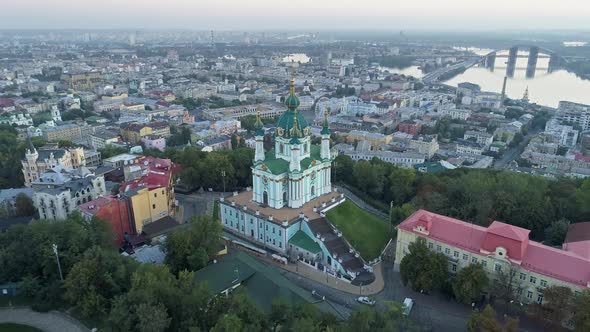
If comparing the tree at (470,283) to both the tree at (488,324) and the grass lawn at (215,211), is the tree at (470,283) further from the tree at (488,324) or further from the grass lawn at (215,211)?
the grass lawn at (215,211)

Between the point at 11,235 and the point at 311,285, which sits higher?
the point at 11,235

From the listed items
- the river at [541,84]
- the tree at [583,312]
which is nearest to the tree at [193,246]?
the tree at [583,312]

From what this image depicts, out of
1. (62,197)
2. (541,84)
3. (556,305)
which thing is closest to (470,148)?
(556,305)

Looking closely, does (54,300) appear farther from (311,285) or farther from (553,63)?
(553,63)

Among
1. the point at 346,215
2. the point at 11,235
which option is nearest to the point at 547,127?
the point at 346,215

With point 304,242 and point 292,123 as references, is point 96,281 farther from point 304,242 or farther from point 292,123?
point 292,123
